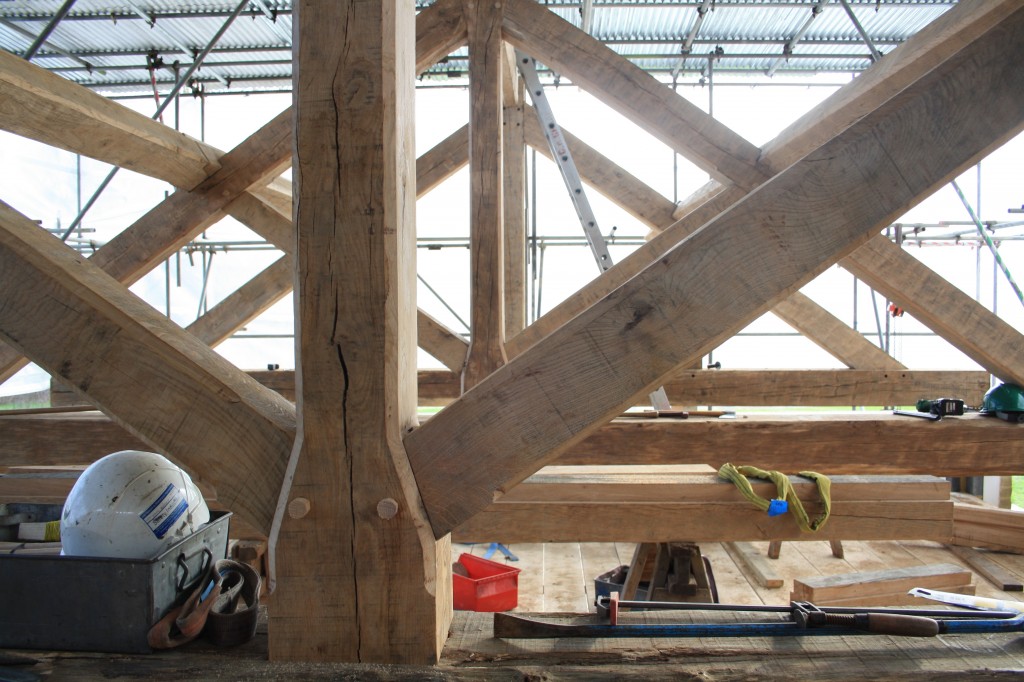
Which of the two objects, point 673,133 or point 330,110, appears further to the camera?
point 673,133

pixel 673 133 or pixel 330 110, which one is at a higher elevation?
pixel 673 133

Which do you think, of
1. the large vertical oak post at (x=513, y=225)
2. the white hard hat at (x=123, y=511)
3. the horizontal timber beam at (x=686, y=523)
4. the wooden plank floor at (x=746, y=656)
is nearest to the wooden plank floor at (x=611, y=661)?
the wooden plank floor at (x=746, y=656)

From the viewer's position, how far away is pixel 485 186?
308 centimetres

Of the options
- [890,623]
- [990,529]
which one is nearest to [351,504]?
[890,623]

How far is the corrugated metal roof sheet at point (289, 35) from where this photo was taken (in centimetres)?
685

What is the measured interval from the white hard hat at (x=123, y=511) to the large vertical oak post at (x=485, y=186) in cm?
184

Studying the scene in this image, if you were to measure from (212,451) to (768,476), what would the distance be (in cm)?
158

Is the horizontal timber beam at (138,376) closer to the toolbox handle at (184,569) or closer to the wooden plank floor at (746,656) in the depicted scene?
the toolbox handle at (184,569)

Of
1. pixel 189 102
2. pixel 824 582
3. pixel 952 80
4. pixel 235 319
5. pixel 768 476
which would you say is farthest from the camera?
pixel 189 102

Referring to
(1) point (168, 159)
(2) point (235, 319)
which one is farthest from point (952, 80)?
(2) point (235, 319)

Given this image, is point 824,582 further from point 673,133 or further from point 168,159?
point 168,159

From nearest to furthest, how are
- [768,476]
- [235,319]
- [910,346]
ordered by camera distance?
[768,476] → [235,319] → [910,346]

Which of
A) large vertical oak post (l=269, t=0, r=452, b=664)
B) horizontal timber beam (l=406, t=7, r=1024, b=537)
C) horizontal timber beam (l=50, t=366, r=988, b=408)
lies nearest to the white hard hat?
large vertical oak post (l=269, t=0, r=452, b=664)

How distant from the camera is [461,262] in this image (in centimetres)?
1065
